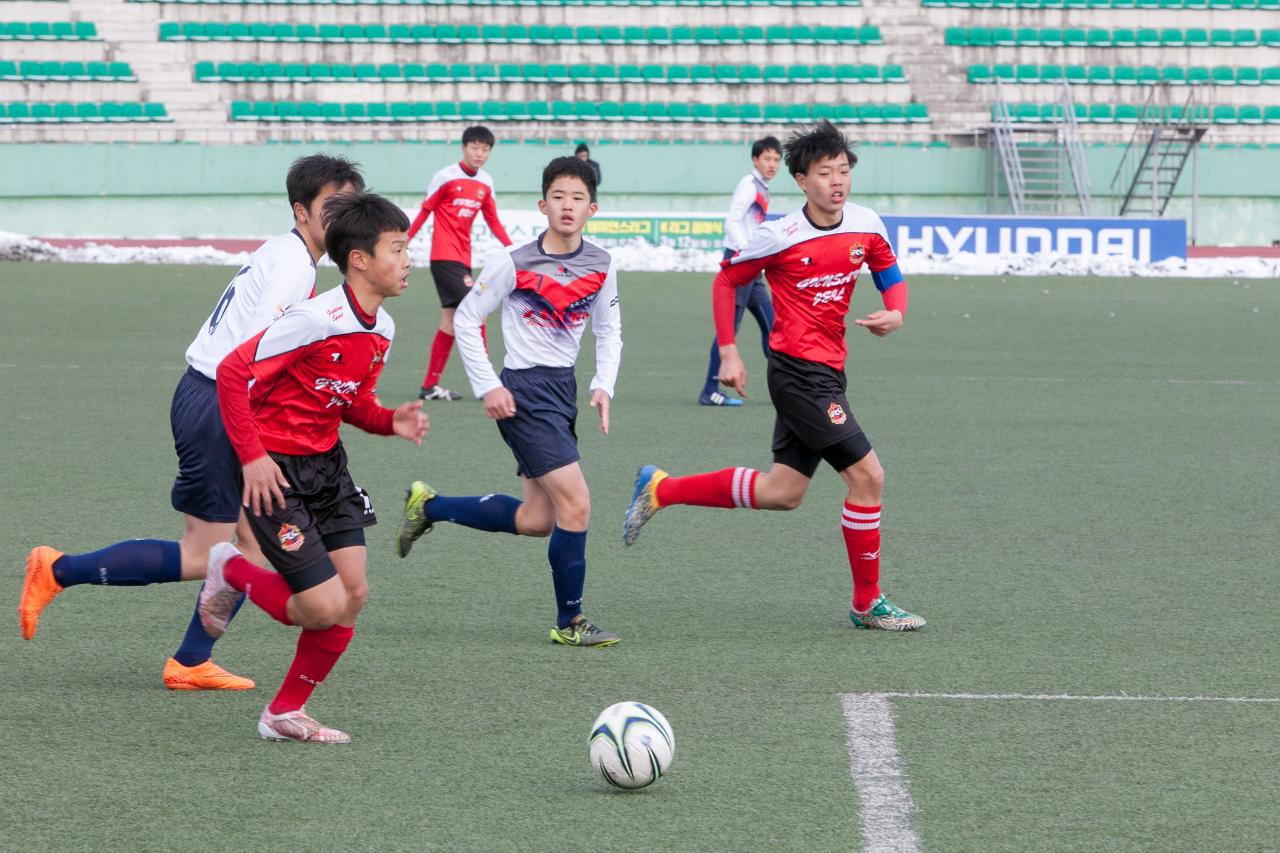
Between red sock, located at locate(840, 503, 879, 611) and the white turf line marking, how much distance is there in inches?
36.0

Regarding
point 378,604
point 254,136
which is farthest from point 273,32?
point 378,604

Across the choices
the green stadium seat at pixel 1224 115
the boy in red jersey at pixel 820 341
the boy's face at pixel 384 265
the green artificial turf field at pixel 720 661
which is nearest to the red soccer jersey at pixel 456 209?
the green artificial turf field at pixel 720 661

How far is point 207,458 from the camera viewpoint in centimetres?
494

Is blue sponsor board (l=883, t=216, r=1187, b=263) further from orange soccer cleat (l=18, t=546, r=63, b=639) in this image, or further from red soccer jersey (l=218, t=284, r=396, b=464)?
red soccer jersey (l=218, t=284, r=396, b=464)

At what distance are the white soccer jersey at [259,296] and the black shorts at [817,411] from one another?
1.87 meters

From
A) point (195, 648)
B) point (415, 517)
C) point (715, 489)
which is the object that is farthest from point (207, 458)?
point (715, 489)

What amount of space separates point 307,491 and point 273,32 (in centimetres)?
2888

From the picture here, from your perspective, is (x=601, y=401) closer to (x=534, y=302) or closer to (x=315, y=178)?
(x=534, y=302)

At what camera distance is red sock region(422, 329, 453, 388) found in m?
11.5

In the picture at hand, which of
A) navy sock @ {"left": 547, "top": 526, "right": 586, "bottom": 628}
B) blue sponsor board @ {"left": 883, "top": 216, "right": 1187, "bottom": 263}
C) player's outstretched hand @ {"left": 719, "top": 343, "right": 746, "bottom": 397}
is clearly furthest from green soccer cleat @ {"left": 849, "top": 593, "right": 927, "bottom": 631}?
blue sponsor board @ {"left": 883, "top": 216, "right": 1187, "bottom": 263}

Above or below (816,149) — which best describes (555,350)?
below

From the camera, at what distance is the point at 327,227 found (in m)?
4.46

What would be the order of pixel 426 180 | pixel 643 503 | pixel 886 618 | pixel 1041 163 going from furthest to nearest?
pixel 1041 163 → pixel 426 180 → pixel 643 503 → pixel 886 618

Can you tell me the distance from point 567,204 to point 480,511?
1265mm
